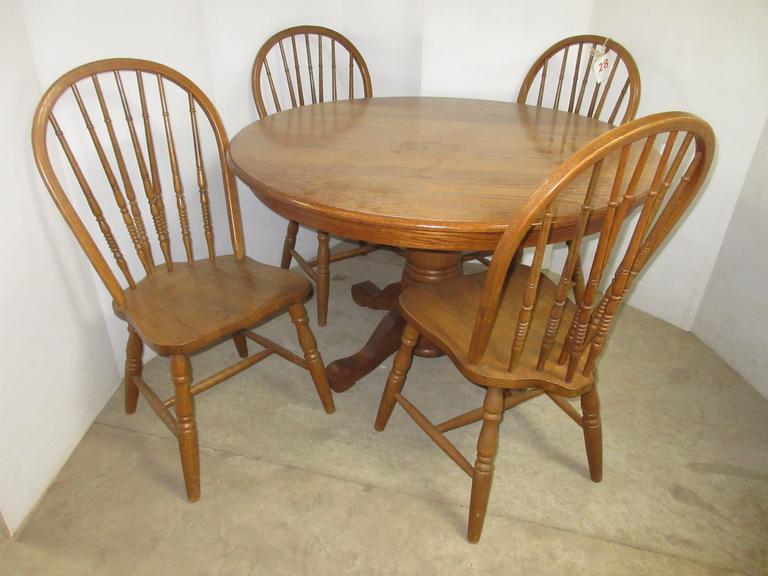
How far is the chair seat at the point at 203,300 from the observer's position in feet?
4.52

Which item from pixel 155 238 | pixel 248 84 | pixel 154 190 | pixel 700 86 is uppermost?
pixel 700 86

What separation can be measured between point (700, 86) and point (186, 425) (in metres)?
1.98

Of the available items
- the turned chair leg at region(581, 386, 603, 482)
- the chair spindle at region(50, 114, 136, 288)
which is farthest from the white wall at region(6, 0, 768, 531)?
the turned chair leg at region(581, 386, 603, 482)

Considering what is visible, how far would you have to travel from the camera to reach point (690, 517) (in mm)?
1479

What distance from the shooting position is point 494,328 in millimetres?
1340

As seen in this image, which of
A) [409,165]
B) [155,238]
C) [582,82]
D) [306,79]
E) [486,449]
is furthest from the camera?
[306,79]

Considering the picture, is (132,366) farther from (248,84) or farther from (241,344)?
(248,84)

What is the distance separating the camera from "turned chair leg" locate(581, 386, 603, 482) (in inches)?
56.7

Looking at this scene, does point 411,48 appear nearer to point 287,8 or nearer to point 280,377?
point 287,8

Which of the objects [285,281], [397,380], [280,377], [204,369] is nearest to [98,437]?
[204,369]

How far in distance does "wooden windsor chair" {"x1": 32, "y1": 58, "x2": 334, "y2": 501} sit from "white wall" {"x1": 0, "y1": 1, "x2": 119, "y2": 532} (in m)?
0.09

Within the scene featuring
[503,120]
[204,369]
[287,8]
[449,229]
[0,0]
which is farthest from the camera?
[287,8]

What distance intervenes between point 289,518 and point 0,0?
1.42m

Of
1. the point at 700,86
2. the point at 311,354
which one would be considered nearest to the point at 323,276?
the point at 311,354
